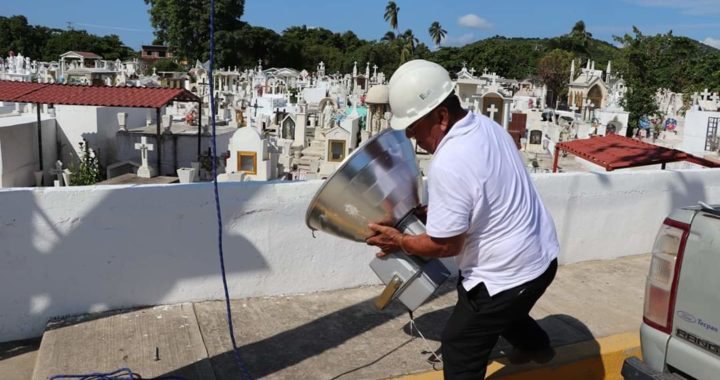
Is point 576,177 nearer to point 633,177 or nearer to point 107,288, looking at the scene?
point 633,177

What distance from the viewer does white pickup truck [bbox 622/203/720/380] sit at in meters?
2.51

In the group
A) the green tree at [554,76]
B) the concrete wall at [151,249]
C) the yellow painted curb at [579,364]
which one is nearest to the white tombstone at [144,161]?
the concrete wall at [151,249]

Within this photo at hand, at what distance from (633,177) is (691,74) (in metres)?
37.7

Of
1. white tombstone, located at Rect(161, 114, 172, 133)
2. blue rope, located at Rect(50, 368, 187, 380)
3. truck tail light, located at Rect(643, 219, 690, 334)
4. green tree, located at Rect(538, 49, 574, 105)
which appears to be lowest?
blue rope, located at Rect(50, 368, 187, 380)

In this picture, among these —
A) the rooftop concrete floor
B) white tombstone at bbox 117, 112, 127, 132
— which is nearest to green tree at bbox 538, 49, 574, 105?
white tombstone at bbox 117, 112, 127, 132

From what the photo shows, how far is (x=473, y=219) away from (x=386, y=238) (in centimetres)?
46

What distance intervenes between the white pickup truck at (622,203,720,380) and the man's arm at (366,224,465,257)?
101 centimetres

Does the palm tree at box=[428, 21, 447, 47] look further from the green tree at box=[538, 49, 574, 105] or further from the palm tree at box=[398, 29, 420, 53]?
the green tree at box=[538, 49, 574, 105]

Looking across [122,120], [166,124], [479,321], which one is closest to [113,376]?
[479,321]

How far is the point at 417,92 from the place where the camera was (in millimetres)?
2490

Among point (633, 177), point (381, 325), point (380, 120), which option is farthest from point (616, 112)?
point (381, 325)

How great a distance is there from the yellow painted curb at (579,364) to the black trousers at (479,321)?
2.50 ft

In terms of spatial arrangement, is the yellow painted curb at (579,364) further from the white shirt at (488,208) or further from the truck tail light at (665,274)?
the white shirt at (488,208)

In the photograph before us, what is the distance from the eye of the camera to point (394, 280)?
293 cm
